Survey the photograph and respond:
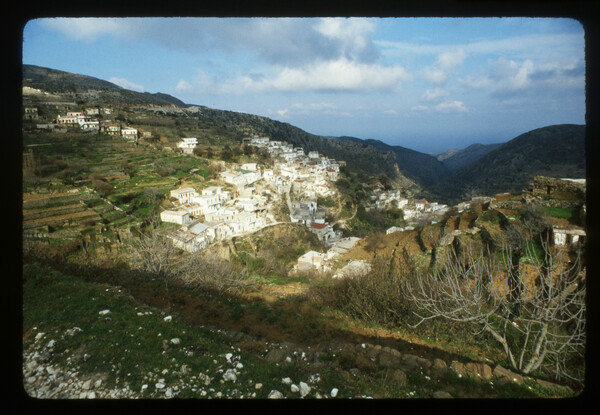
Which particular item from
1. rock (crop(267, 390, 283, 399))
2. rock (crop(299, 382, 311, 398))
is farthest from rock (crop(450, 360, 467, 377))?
rock (crop(267, 390, 283, 399))

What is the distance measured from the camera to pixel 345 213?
761 inches

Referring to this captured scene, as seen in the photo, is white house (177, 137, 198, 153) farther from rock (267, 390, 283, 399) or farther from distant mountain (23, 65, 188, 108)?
rock (267, 390, 283, 399)

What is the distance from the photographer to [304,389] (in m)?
1.69

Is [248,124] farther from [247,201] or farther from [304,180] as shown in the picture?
[247,201]

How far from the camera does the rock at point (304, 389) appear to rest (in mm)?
1668

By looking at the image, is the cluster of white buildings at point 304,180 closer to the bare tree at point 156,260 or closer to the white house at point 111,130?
the bare tree at point 156,260

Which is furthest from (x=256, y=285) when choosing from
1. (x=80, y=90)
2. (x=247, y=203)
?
(x=80, y=90)

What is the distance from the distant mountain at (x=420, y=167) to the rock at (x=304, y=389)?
34199 mm

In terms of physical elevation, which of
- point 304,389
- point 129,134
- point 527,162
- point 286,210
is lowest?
point 304,389

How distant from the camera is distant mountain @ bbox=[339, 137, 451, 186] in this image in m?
34.2

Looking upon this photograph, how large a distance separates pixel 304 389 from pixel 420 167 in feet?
151

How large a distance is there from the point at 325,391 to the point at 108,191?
25.0 feet

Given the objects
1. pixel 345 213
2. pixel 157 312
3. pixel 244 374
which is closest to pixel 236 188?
pixel 345 213
